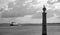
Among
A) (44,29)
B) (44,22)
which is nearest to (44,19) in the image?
(44,22)

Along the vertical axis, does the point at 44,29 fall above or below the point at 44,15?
below

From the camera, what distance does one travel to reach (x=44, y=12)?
22.5m

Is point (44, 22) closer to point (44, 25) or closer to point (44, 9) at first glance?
point (44, 25)

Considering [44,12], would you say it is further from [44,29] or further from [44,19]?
[44,29]

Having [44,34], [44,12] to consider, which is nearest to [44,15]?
[44,12]

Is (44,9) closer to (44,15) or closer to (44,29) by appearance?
(44,15)

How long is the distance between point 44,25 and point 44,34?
182 cm

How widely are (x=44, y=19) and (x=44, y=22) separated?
62 cm

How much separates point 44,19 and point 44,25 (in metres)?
1.23

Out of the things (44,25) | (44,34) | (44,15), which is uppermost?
(44,15)

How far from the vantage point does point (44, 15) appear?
22.7 m

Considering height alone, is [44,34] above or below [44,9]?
A: below

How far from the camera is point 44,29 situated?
22.7m

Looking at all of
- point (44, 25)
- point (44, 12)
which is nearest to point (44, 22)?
point (44, 25)
